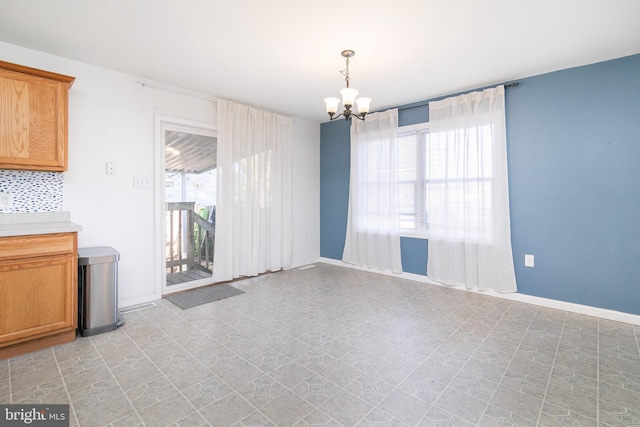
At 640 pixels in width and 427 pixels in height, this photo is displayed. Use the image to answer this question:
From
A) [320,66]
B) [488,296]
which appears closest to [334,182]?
[320,66]

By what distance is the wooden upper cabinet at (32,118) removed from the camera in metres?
2.38

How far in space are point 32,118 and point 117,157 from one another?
78 cm

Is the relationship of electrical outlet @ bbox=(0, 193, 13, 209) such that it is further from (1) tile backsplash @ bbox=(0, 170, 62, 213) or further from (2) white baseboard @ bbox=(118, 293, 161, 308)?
(2) white baseboard @ bbox=(118, 293, 161, 308)

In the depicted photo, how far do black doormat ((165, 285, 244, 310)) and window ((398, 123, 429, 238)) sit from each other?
2.56 metres

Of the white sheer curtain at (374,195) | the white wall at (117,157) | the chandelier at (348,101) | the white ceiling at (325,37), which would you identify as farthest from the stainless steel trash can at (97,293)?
the white sheer curtain at (374,195)

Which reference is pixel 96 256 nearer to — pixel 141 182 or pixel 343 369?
pixel 141 182

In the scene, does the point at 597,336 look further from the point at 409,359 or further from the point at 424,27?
the point at 424,27

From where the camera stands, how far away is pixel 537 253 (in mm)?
3367

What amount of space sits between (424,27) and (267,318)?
115 inches

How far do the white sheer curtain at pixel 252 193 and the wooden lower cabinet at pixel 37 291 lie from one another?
5.66ft

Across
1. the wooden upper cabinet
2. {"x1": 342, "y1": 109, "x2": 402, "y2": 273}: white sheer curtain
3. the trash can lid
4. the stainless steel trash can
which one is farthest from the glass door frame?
{"x1": 342, "y1": 109, "x2": 402, "y2": 273}: white sheer curtain

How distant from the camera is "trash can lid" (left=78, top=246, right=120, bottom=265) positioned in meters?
2.57

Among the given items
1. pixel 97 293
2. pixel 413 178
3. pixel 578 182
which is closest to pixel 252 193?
pixel 97 293

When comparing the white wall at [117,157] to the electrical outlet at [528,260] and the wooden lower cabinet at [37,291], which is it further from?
the electrical outlet at [528,260]
